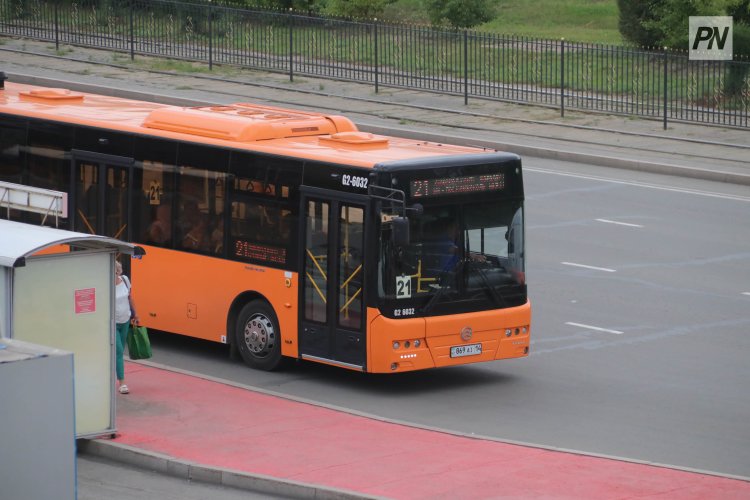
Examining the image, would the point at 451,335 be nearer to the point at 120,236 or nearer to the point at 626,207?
the point at 120,236

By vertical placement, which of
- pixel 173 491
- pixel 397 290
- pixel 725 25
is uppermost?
pixel 725 25

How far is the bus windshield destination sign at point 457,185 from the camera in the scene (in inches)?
593

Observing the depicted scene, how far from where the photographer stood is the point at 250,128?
1659cm

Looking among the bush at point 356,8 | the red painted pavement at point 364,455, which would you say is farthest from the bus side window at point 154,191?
the bush at point 356,8

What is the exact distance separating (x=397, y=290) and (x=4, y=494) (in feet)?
18.0

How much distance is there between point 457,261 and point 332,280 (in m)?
1.34

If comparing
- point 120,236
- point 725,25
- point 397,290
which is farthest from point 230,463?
point 725,25

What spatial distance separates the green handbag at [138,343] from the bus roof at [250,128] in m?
2.60

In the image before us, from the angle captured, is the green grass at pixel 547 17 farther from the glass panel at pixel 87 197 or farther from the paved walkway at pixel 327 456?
the paved walkway at pixel 327 456

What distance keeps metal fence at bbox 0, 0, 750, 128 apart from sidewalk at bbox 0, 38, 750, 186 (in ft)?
1.21

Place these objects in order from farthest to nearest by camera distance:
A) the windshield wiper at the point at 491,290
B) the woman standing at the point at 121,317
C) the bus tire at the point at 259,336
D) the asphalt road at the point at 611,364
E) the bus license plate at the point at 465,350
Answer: the bus tire at the point at 259,336
the windshield wiper at the point at 491,290
the bus license plate at the point at 465,350
the woman standing at the point at 121,317
the asphalt road at the point at 611,364

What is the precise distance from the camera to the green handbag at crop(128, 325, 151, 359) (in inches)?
585

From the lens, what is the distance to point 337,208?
50.3ft

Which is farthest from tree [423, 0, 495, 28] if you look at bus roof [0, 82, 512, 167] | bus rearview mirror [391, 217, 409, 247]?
bus rearview mirror [391, 217, 409, 247]
